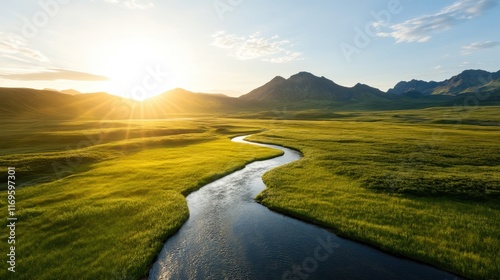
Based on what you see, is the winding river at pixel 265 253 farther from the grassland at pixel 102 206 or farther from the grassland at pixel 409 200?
the grassland at pixel 102 206

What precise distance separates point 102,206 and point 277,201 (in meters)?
20.5

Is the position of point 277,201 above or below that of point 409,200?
below

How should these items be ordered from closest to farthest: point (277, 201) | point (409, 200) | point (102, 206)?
point (102, 206) < point (409, 200) < point (277, 201)

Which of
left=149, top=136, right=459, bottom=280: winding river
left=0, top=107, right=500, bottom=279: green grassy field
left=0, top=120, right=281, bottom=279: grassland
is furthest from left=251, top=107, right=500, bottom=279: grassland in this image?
left=0, top=120, right=281, bottom=279: grassland

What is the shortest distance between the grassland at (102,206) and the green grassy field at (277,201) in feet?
0.36

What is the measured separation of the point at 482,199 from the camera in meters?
30.3

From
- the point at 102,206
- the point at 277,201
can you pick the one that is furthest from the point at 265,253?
the point at 102,206

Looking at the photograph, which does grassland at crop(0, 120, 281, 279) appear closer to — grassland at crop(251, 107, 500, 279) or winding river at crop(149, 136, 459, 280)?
winding river at crop(149, 136, 459, 280)

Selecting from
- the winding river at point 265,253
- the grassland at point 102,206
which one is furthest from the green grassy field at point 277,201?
the winding river at point 265,253

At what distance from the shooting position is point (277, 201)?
3206 centimetres

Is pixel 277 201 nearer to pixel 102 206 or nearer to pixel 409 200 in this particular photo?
pixel 409 200

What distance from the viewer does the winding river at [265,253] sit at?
1914 cm

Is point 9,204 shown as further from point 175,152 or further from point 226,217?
point 175,152

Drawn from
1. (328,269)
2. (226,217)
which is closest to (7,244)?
(226,217)
